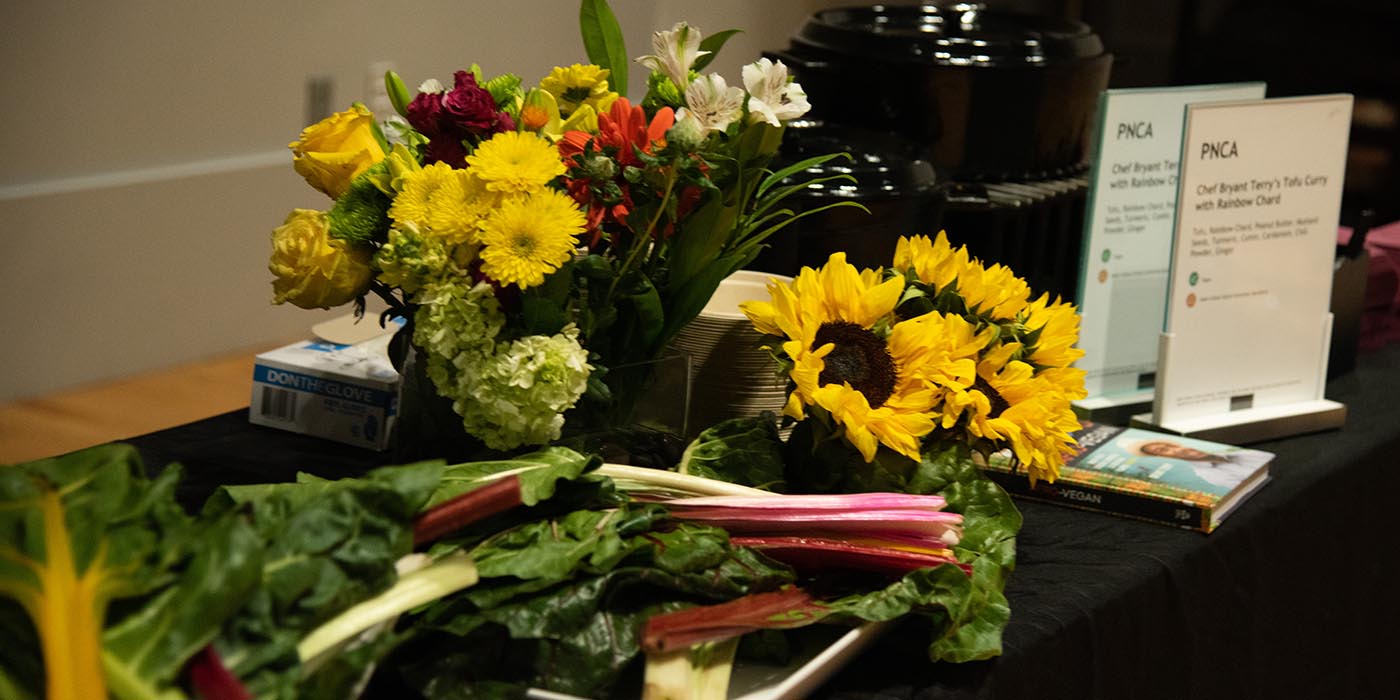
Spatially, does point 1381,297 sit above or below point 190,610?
below

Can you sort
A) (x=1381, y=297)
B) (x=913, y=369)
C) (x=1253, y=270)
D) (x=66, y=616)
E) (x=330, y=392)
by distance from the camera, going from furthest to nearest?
(x=1381, y=297) < (x=1253, y=270) < (x=330, y=392) < (x=913, y=369) < (x=66, y=616)

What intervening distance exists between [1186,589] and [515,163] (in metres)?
0.70

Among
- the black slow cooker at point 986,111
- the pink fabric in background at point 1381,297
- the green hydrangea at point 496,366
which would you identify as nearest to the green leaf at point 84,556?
the green hydrangea at point 496,366

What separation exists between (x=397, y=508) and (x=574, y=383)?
240 millimetres

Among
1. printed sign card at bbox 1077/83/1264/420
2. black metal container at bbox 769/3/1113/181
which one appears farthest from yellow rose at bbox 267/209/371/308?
black metal container at bbox 769/3/1113/181

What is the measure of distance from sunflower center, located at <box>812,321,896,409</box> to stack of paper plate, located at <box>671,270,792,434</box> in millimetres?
129

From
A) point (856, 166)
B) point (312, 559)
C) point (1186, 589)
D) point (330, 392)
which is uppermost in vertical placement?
point (856, 166)

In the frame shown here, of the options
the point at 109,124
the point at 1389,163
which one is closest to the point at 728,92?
the point at 109,124

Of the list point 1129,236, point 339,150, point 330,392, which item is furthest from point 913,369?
point 1129,236

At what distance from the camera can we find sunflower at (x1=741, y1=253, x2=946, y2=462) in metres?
1.05

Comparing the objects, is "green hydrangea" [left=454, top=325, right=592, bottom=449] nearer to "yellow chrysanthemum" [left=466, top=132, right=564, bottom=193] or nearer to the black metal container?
"yellow chrysanthemum" [left=466, top=132, right=564, bottom=193]

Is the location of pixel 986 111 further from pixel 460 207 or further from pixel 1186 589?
pixel 460 207

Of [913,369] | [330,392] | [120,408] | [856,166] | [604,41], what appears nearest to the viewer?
[913,369]

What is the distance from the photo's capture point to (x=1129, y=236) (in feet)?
5.36
